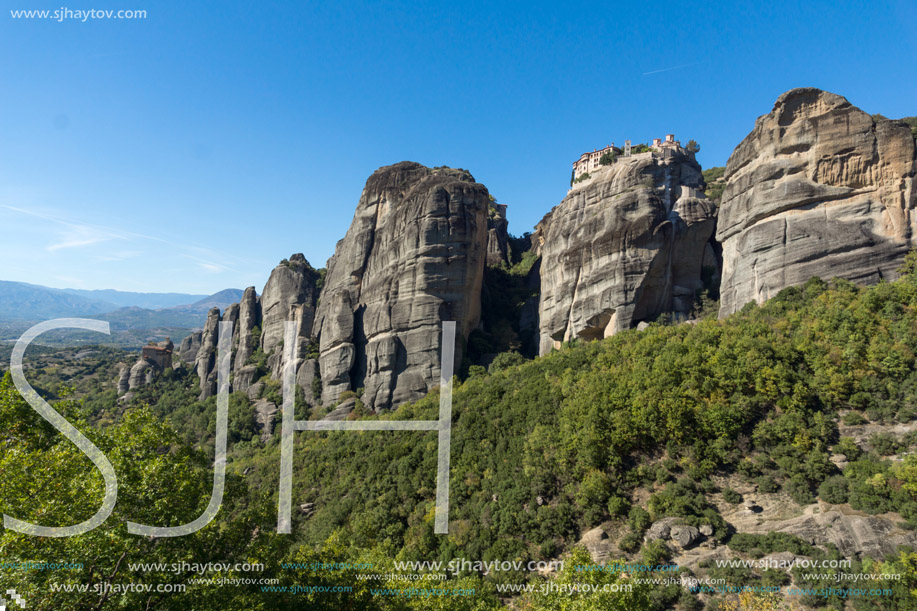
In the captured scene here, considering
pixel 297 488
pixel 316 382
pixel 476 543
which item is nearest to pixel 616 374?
pixel 476 543

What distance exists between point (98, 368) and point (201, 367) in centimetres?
3359

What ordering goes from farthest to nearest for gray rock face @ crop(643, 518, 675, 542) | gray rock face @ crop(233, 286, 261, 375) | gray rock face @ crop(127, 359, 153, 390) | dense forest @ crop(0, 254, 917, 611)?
gray rock face @ crop(127, 359, 153, 390) → gray rock face @ crop(233, 286, 261, 375) → gray rock face @ crop(643, 518, 675, 542) → dense forest @ crop(0, 254, 917, 611)

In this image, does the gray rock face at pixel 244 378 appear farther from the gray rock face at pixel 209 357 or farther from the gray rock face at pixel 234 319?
the gray rock face at pixel 209 357

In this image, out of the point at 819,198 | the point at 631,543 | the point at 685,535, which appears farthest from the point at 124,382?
the point at 819,198

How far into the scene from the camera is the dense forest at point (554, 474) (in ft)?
42.4

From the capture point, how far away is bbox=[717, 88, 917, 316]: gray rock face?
31359 mm

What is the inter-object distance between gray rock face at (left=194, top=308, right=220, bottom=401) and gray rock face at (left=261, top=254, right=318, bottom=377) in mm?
10593

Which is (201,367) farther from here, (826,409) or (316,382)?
(826,409)

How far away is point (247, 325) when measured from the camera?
64438 mm

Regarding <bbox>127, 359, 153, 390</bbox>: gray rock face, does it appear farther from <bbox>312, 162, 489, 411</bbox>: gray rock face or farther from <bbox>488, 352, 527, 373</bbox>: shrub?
<bbox>488, 352, 527, 373</bbox>: shrub

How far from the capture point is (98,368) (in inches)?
3401

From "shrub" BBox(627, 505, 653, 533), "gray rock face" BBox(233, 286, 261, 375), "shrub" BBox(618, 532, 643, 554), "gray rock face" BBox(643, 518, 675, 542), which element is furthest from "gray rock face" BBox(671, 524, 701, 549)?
"gray rock face" BBox(233, 286, 261, 375)

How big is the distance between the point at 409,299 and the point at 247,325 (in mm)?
28839

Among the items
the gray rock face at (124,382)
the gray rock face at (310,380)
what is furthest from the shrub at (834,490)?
the gray rock face at (124,382)
